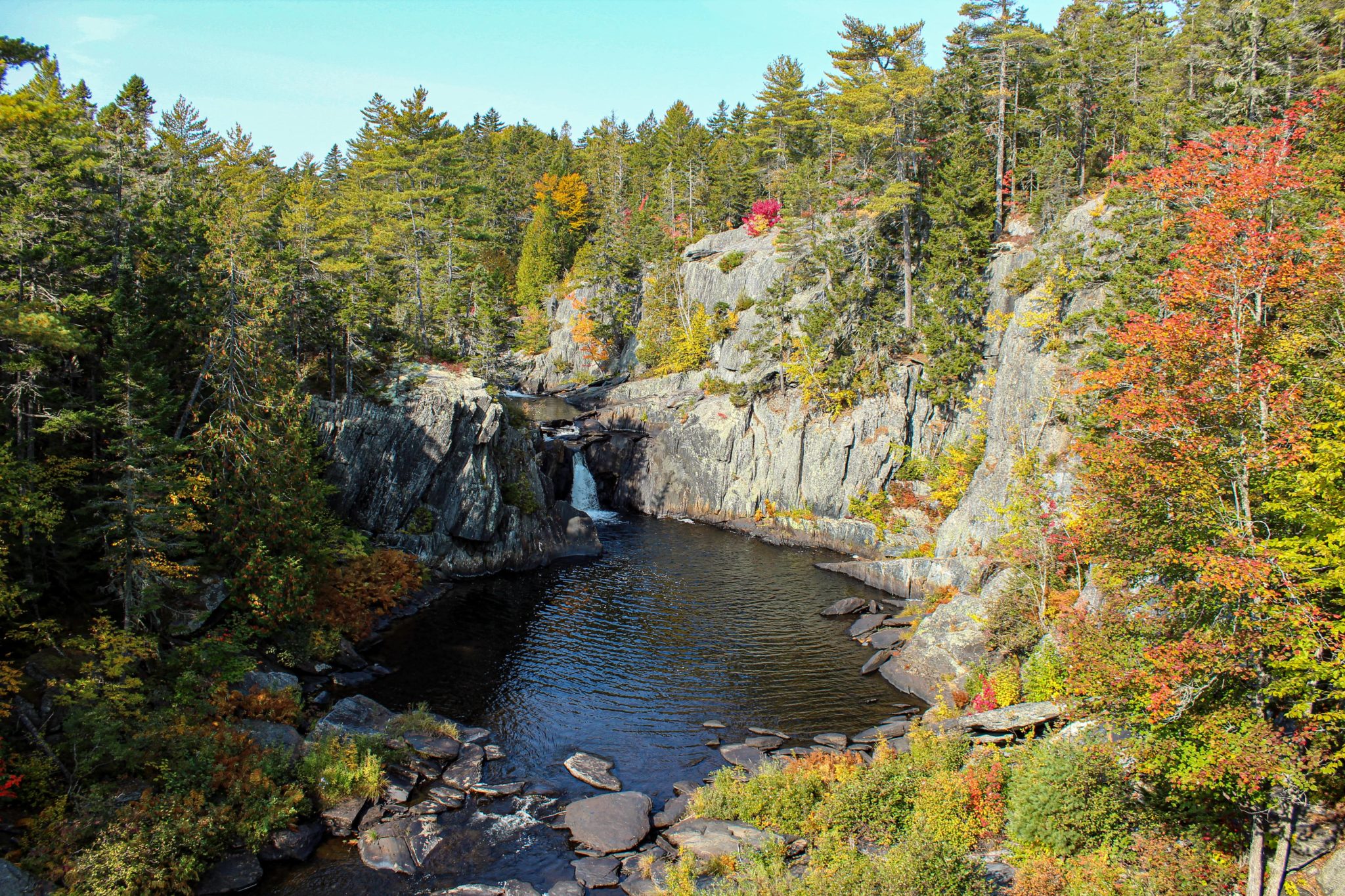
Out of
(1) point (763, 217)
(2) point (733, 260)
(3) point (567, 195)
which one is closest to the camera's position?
(2) point (733, 260)

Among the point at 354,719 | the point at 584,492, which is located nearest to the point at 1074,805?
the point at 354,719

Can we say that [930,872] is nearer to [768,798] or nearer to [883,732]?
[768,798]

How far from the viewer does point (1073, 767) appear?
16.3 m

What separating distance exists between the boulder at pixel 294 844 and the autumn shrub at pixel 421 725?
471 centimetres

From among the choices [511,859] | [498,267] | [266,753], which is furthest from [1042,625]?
[498,267]

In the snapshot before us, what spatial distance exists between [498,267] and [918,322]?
6096 cm

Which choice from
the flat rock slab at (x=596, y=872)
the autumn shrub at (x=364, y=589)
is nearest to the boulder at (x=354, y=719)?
the autumn shrub at (x=364, y=589)

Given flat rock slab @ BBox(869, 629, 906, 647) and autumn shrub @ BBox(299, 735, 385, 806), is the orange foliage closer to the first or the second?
autumn shrub @ BBox(299, 735, 385, 806)

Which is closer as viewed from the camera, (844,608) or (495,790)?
(495,790)

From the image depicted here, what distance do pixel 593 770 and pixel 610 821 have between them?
9.86 ft

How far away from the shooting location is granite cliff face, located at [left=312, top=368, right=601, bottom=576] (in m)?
38.5

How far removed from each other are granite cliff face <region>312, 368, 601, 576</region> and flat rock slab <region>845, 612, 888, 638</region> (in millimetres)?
20117

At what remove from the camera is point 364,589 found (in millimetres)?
34562

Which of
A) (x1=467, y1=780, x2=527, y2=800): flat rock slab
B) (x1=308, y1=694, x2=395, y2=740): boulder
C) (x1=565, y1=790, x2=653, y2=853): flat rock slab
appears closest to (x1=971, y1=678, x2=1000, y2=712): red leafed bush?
(x1=565, y1=790, x2=653, y2=853): flat rock slab
